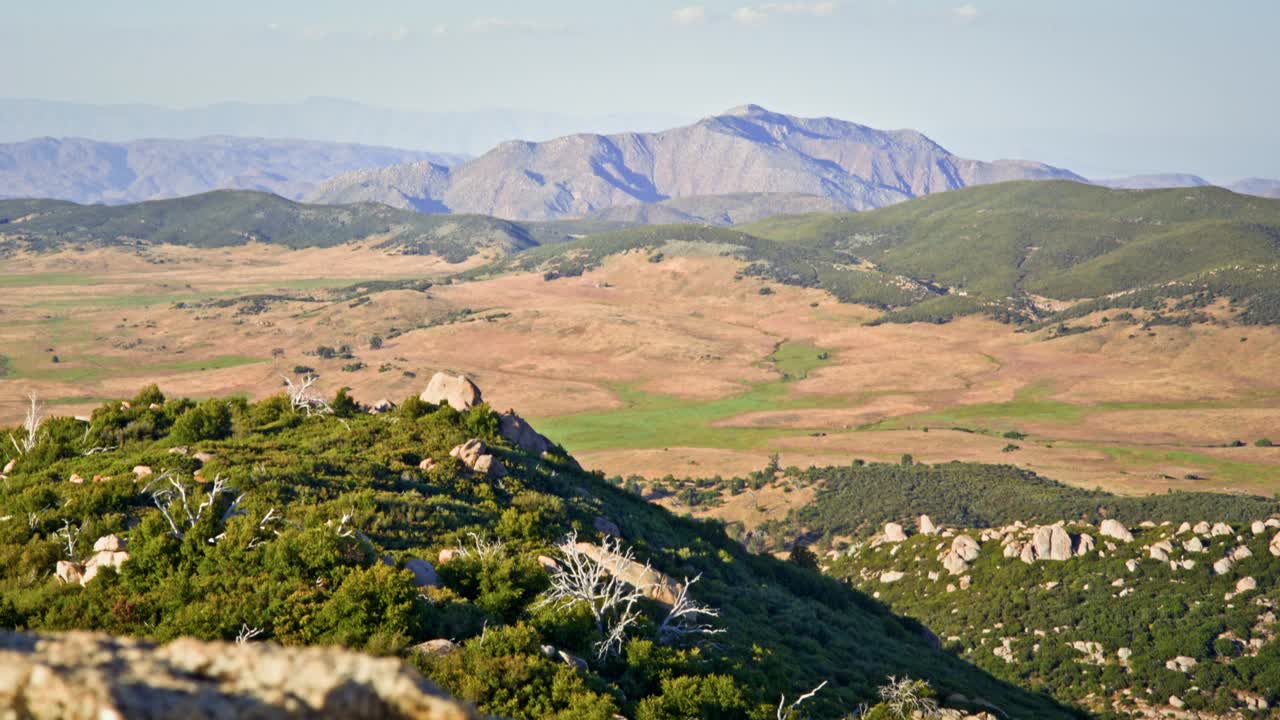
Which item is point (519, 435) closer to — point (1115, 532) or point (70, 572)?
point (70, 572)

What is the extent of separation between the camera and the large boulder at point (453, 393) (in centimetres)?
3616

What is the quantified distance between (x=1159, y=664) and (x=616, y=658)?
33059 mm

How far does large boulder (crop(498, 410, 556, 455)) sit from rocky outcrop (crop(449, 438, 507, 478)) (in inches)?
195

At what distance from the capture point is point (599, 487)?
35062mm

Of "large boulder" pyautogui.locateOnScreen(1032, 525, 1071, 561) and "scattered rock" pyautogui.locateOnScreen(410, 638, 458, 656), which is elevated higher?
"scattered rock" pyautogui.locateOnScreen(410, 638, 458, 656)

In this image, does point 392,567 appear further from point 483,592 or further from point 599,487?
point 599,487

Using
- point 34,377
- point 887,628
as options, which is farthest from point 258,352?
point 887,628

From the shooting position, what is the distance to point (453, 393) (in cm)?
3672

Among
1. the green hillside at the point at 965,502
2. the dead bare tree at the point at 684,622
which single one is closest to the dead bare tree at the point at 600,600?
the dead bare tree at the point at 684,622

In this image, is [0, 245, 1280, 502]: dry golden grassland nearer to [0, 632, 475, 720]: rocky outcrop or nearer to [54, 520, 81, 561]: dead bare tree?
[54, 520, 81, 561]: dead bare tree

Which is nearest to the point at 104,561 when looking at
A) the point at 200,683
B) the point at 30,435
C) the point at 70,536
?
the point at 70,536

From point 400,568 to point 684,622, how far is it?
22.1 feet

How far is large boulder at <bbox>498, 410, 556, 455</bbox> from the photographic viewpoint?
34.7 metres

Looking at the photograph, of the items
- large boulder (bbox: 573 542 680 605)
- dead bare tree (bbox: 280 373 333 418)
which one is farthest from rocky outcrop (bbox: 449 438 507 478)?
dead bare tree (bbox: 280 373 333 418)
